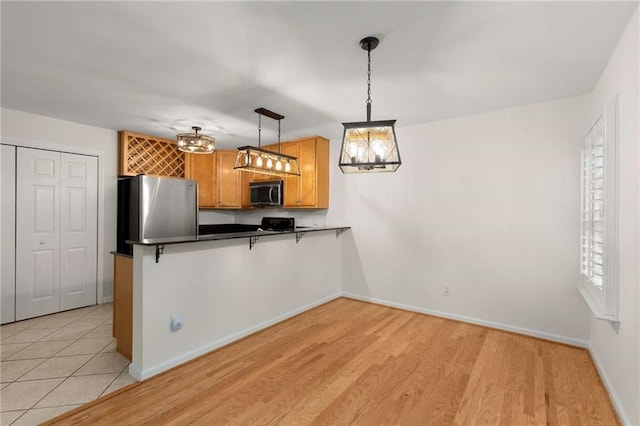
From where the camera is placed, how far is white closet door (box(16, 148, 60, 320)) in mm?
3469

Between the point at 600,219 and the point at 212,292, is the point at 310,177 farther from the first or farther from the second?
the point at 600,219

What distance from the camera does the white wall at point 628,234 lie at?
1632 millimetres

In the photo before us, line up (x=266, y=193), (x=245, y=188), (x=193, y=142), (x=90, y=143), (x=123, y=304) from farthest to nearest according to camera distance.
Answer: (x=245, y=188), (x=266, y=193), (x=90, y=143), (x=193, y=142), (x=123, y=304)

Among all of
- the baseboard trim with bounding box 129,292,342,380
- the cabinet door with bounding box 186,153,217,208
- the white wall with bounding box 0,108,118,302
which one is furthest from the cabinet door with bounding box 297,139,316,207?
the white wall with bounding box 0,108,118,302

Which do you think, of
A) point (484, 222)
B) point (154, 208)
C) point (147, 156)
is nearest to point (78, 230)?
point (154, 208)

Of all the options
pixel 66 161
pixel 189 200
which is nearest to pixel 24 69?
pixel 66 161

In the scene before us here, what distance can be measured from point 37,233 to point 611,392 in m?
5.79

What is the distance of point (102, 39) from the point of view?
1.95 metres

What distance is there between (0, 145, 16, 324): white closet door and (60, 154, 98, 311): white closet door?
0.43 meters

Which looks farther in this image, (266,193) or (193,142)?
(266,193)

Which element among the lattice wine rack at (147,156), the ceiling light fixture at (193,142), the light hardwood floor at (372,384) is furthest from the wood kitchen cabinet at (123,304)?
the lattice wine rack at (147,156)

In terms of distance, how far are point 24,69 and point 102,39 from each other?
1035mm

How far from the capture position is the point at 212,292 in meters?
2.74

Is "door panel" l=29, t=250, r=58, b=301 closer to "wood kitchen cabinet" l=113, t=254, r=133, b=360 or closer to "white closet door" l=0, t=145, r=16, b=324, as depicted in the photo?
"white closet door" l=0, t=145, r=16, b=324
